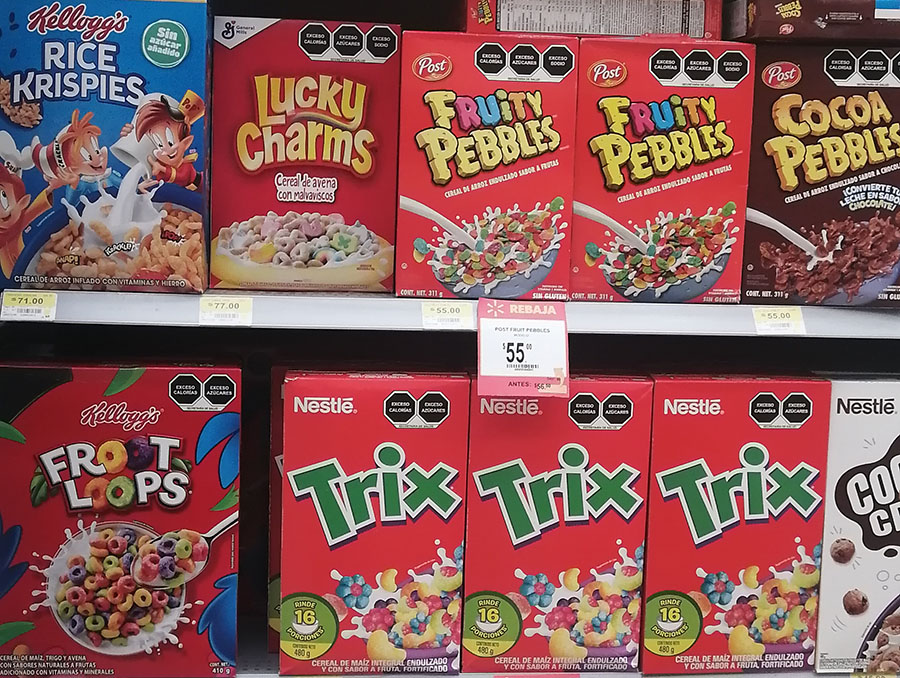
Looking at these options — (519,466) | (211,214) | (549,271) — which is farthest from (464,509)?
(211,214)

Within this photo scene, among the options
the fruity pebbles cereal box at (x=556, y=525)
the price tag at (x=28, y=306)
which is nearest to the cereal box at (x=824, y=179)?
the fruity pebbles cereal box at (x=556, y=525)

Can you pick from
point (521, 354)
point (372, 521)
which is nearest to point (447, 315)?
point (521, 354)

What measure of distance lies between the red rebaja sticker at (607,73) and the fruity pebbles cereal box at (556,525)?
482 mm

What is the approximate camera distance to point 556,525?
1.47m

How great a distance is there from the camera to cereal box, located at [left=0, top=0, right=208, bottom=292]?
4.48ft

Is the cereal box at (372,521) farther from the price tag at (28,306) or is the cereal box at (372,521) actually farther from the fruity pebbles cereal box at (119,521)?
the price tag at (28,306)

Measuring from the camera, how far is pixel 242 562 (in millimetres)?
1730

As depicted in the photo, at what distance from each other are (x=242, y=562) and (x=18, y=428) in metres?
0.52

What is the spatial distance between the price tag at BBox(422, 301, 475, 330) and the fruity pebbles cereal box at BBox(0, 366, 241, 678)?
0.32 metres

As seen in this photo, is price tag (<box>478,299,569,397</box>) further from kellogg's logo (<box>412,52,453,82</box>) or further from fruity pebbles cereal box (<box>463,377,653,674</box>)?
kellogg's logo (<box>412,52,453,82</box>)

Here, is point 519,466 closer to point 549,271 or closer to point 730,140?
point 549,271

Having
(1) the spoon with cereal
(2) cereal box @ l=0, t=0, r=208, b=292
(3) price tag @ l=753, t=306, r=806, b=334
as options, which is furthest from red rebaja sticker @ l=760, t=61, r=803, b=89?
(1) the spoon with cereal

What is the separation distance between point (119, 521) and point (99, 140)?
598 mm

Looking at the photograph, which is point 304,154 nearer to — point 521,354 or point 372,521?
point 521,354
